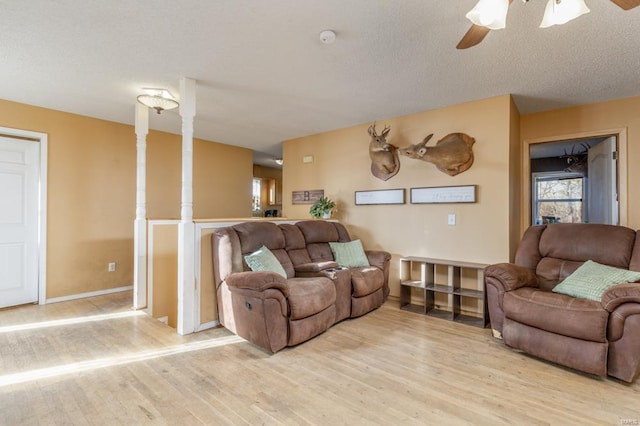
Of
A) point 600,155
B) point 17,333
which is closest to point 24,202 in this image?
point 17,333

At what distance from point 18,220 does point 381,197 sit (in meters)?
4.60

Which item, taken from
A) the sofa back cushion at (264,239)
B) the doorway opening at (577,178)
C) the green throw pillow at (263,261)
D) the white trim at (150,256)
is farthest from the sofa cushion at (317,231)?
the doorway opening at (577,178)

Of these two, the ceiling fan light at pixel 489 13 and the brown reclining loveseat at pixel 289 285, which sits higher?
the ceiling fan light at pixel 489 13

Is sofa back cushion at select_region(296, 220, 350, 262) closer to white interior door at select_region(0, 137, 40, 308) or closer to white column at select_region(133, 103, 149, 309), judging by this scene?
white column at select_region(133, 103, 149, 309)

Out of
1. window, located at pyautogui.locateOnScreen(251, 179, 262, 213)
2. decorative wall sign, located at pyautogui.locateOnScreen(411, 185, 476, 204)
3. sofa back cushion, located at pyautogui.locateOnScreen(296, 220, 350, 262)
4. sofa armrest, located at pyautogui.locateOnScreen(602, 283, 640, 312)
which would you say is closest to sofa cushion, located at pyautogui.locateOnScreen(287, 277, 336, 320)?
sofa back cushion, located at pyautogui.locateOnScreen(296, 220, 350, 262)

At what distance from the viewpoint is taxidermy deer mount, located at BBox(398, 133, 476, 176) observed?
140 inches

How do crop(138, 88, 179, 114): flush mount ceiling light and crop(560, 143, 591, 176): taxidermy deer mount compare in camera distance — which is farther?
crop(560, 143, 591, 176): taxidermy deer mount

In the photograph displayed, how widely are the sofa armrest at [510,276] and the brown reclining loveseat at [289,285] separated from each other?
1.26 m

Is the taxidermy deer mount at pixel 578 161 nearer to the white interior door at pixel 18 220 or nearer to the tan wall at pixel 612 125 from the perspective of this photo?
the tan wall at pixel 612 125

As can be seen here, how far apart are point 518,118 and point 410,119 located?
1344mm

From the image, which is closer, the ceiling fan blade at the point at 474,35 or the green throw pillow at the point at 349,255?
the ceiling fan blade at the point at 474,35

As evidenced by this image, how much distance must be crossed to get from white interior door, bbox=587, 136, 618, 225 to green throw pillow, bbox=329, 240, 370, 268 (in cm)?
290

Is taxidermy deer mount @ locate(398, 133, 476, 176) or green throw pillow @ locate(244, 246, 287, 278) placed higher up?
taxidermy deer mount @ locate(398, 133, 476, 176)

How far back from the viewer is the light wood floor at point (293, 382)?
1.78 metres
